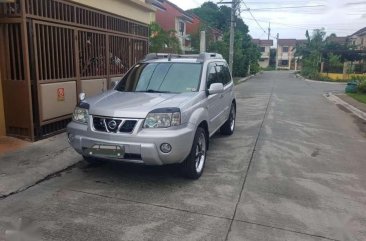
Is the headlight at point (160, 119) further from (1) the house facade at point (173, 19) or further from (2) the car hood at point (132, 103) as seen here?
(1) the house facade at point (173, 19)

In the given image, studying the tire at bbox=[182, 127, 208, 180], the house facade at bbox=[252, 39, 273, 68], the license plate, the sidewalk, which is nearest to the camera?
the license plate

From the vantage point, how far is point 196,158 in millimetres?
5625

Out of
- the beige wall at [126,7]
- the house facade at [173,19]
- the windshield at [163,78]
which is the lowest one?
the windshield at [163,78]

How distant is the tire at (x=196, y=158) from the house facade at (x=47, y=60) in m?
3.52

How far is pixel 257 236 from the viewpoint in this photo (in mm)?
3918

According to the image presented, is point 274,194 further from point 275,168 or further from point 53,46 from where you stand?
point 53,46

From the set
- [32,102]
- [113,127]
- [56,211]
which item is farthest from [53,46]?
[56,211]

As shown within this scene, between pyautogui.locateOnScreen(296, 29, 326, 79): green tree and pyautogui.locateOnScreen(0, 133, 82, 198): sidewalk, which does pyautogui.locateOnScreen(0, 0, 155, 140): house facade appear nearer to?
pyautogui.locateOnScreen(0, 133, 82, 198): sidewalk

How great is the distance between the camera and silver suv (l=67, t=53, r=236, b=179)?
15.9 ft

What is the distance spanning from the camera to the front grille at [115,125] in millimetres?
4914

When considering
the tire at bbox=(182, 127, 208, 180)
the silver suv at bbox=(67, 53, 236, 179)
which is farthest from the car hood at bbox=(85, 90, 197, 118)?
the tire at bbox=(182, 127, 208, 180)

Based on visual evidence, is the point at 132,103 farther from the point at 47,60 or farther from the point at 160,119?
the point at 47,60

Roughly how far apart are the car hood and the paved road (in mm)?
1072

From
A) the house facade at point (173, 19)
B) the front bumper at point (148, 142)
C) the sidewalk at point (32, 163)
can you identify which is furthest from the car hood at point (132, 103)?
the house facade at point (173, 19)
